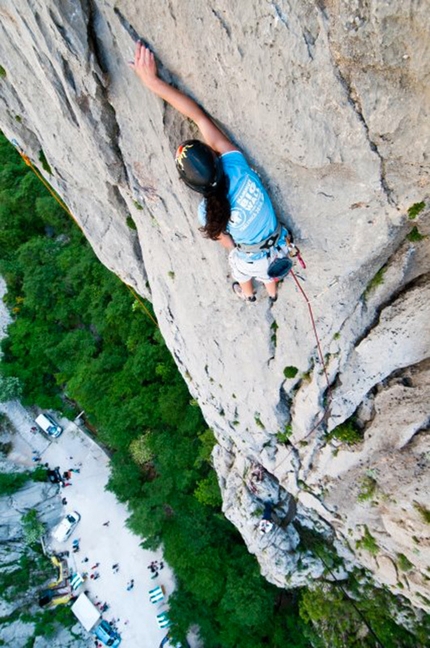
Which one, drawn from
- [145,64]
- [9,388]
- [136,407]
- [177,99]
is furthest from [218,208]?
[9,388]

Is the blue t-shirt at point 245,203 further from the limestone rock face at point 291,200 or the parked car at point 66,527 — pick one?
the parked car at point 66,527

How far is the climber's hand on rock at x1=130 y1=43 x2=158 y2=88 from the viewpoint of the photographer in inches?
183

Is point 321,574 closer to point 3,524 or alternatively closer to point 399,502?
point 399,502

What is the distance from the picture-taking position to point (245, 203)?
4.63 m

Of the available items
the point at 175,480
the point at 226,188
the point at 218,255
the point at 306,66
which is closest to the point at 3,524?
the point at 175,480

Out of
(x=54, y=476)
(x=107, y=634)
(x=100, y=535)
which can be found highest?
(x=54, y=476)

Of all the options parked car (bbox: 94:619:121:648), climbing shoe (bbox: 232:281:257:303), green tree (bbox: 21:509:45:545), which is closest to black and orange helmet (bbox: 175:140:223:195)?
climbing shoe (bbox: 232:281:257:303)

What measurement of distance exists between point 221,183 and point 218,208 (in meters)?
0.26

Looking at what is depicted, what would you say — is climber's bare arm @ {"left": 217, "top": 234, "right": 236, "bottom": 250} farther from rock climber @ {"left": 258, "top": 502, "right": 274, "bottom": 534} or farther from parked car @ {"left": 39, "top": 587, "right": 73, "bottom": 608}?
parked car @ {"left": 39, "top": 587, "right": 73, "bottom": 608}

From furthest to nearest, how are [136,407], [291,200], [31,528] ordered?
[31,528], [136,407], [291,200]

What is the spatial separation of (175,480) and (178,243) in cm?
1300

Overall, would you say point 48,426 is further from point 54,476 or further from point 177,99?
point 177,99

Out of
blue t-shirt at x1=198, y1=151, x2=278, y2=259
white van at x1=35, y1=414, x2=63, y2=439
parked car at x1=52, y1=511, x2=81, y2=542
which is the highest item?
blue t-shirt at x1=198, y1=151, x2=278, y2=259

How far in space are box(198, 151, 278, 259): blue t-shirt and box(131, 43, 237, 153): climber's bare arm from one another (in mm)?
270
